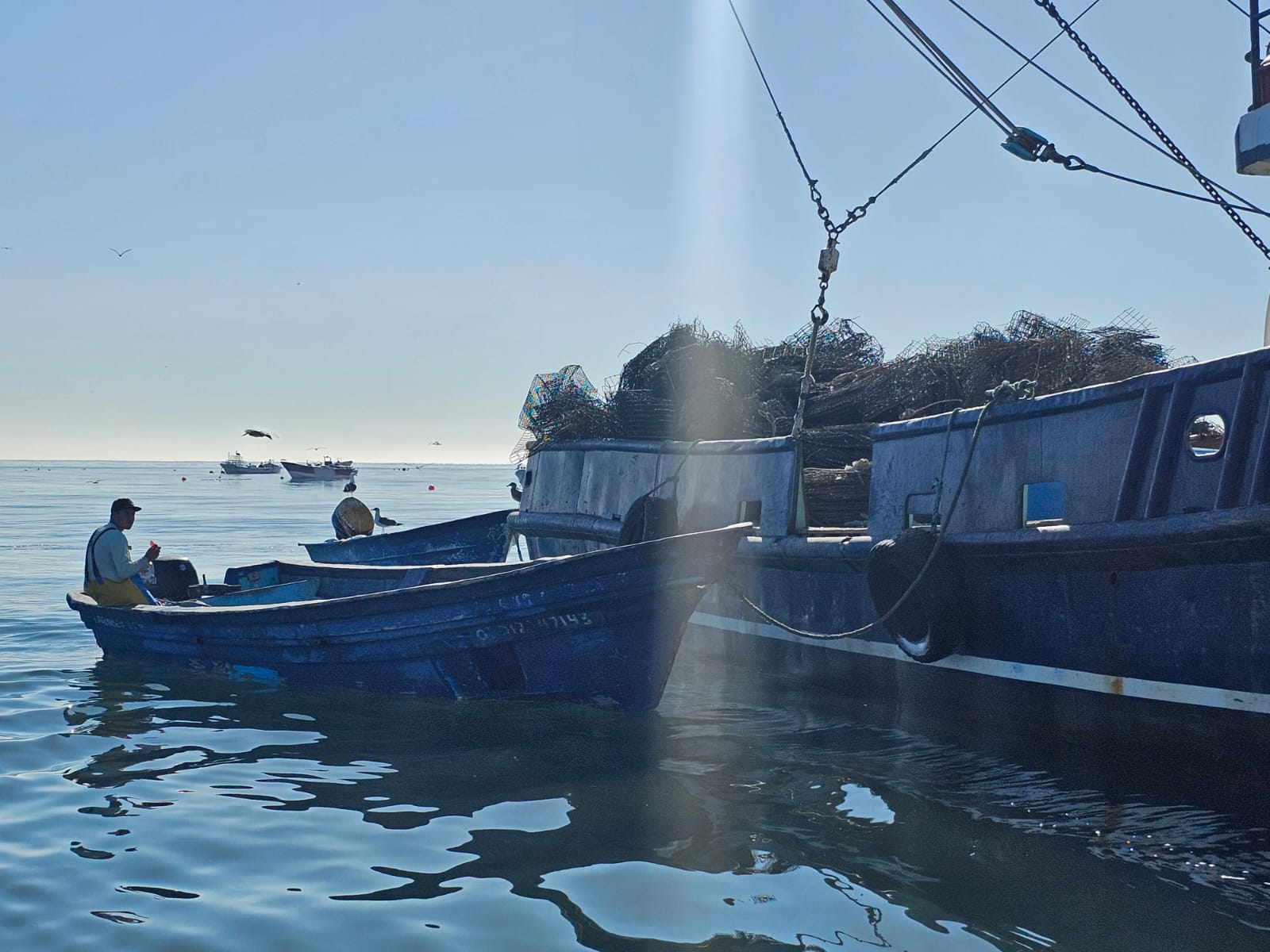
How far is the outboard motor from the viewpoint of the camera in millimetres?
15281

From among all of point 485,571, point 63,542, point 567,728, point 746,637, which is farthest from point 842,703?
point 63,542

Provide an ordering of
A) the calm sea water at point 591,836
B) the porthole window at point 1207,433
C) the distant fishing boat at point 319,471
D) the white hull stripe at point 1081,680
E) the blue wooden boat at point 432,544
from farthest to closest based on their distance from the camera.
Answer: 1. the distant fishing boat at point 319,471
2. the blue wooden boat at point 432,544
3. the porthole window at point 1207,433
4. the white hull stripe at point 1081,680
5. the calm sea water at point 591,836

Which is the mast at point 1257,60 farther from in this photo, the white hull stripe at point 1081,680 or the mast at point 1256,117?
the white hull stripe at point 1081,680

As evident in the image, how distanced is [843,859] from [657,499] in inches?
226

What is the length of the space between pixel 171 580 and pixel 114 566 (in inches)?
100

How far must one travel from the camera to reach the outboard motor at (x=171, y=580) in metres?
15.3

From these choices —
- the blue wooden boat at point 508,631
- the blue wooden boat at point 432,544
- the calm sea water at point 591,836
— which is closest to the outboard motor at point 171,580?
the blue wooden boat at point 508,631

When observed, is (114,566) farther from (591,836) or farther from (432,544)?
(591,836)

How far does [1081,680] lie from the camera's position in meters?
7.52

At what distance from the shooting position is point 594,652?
31.1 ft

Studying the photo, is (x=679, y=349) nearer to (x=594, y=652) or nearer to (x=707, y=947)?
(x=594, y=652)

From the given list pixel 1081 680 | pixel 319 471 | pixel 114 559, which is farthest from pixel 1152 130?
pixel 319 471

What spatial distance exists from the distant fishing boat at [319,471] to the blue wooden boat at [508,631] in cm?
11962

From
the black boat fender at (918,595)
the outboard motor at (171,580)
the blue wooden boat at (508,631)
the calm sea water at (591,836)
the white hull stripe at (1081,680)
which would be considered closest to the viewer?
the calm sea water at (591,836)
